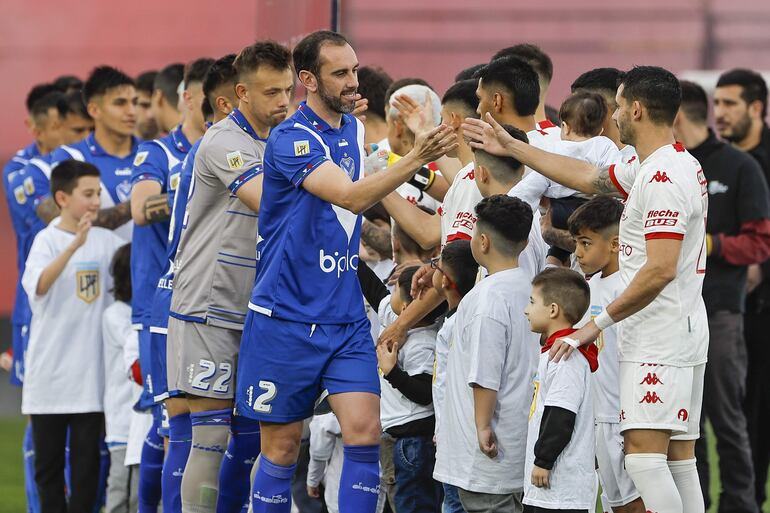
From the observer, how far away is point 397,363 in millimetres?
6008

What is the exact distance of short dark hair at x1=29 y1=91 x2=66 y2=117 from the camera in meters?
9.40

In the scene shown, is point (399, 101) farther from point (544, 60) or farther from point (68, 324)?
point (68, 324)

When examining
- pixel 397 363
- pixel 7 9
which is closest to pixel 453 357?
pixel 397 363

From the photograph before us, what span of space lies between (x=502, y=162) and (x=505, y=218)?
34 centimetres

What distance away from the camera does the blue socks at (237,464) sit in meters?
5.77

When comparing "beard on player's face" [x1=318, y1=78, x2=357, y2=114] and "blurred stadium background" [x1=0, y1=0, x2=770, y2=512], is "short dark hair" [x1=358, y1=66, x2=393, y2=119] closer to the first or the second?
"beard on player's face" [x1=318, y1=78, x2=357, y2=114]

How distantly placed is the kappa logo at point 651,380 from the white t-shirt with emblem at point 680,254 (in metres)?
0.05

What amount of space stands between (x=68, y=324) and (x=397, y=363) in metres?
2.41

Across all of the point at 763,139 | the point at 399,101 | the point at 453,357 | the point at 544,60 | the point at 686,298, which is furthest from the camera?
the point at 763,139

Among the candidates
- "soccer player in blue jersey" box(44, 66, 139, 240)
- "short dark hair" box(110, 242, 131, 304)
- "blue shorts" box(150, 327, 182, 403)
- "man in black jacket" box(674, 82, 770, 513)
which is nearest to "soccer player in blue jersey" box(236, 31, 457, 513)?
"blue shorts" box(150, 327, 182, 403)

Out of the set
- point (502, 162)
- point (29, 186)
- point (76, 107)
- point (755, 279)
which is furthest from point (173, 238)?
point (755, 279)

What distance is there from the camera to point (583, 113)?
582 centimetres

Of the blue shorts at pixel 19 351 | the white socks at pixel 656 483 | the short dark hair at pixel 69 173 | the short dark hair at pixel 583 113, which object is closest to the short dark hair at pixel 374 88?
the short dark hair at pixel 69 173

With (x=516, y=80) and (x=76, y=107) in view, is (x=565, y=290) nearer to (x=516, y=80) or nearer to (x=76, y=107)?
(x=516, y=80)
